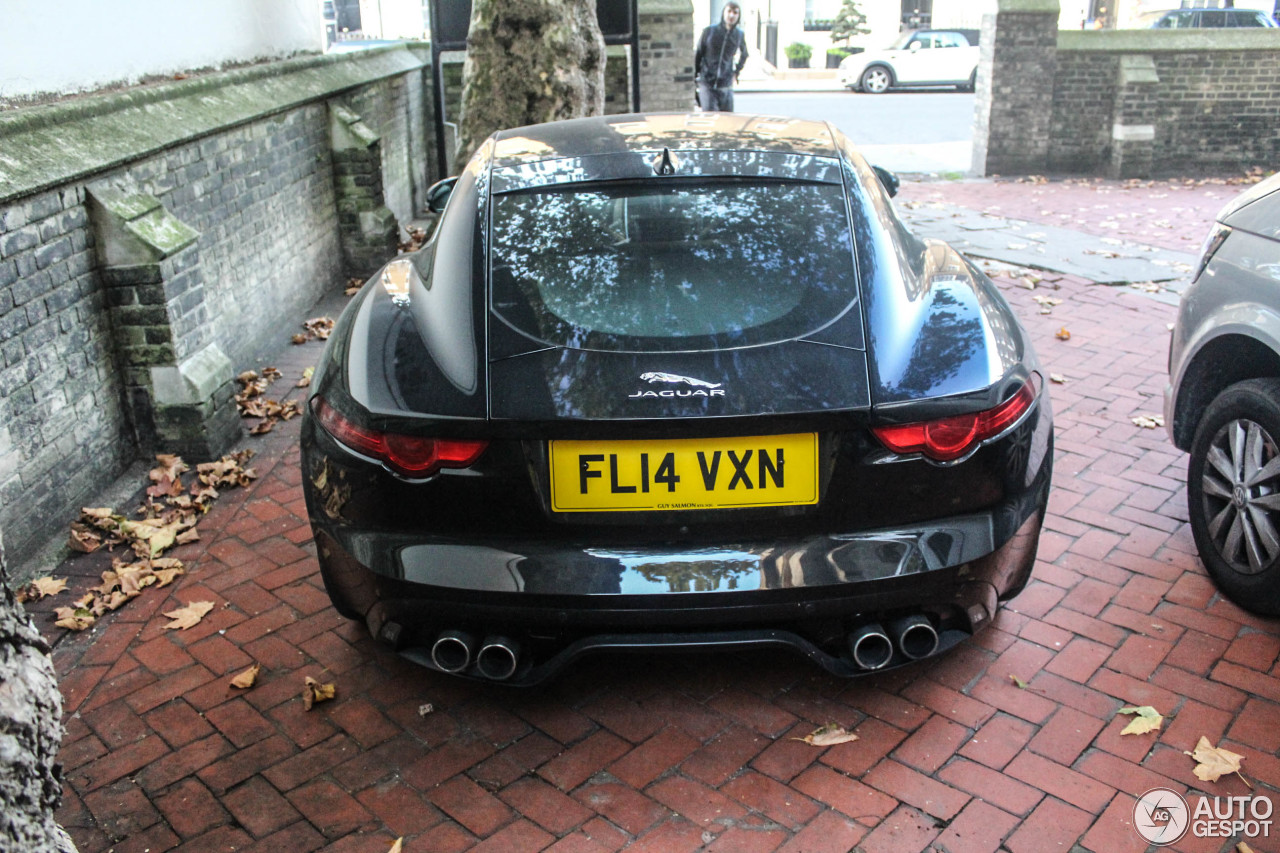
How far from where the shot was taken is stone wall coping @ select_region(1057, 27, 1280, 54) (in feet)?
42.1

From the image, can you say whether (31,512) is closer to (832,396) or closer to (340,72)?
(832,396)

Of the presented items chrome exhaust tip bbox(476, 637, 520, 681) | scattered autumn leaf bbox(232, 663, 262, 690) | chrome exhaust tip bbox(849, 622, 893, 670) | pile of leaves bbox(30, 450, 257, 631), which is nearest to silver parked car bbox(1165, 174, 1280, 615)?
chrome exhaust tip bbox(849, 622, 893, 670)

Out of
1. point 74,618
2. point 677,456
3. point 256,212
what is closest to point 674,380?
point 677,456

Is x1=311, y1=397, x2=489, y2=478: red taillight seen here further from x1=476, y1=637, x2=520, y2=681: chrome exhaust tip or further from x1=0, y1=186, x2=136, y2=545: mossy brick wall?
x1=0, y1=186, x2=136, y2=545: mossy brick wall

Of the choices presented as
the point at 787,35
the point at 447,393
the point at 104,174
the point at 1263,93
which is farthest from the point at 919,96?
the point at 447,393

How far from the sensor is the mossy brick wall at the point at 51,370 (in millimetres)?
4043

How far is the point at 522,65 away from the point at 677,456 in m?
6.09

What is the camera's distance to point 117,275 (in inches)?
185

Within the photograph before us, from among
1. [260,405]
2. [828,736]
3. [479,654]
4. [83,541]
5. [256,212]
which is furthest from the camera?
[256,212]

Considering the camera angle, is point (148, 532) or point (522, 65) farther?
point (522, 65)

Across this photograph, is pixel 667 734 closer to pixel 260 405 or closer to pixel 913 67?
pixel 260 405

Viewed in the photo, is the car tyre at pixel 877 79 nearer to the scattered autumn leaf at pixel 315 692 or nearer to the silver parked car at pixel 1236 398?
the silver parked car at pixel 1236 398

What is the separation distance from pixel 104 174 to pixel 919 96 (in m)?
21.4

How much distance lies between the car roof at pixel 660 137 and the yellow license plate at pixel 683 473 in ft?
3.88
